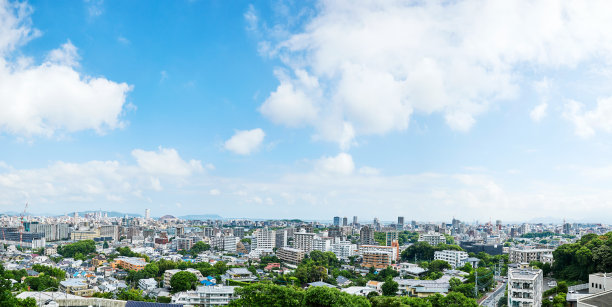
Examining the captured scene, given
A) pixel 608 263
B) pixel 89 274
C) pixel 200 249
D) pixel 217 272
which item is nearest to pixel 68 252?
pixel 200 249

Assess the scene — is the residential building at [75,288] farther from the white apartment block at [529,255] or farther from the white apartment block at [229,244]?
the white apartment block at [529,255]

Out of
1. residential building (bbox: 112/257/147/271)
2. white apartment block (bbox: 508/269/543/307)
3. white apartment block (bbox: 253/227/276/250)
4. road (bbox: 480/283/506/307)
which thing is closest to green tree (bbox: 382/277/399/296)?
road (bbox: 480/283/506/307)

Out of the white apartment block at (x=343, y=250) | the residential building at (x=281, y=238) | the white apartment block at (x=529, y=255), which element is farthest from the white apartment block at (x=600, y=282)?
the residential building at (x=281, y=238)

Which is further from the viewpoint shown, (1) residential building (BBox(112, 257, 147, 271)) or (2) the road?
(1) residential building (BBox(112, 257, 147, 271))

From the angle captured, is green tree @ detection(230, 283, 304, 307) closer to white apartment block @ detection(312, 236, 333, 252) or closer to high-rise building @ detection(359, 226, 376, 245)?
white apartment block @ detection(312, 236, 333, 252)

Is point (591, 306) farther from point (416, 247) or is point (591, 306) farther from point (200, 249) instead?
point (200, 249)

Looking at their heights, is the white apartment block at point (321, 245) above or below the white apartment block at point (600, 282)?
below
